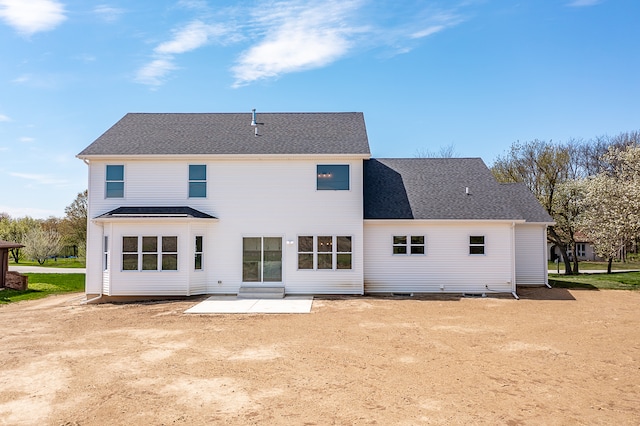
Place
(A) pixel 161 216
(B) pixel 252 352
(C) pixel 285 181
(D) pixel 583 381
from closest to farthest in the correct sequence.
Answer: (D) pixel 583 381 → (B) pixel 252 352 → (A) pixel 161 216 → (C) pixel 285 181

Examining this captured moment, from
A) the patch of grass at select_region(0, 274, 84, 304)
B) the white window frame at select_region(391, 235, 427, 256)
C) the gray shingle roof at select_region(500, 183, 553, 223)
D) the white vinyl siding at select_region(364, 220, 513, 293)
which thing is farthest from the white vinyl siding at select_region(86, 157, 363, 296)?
the gray shingle roof at select_region(500, 183, 553, 223)

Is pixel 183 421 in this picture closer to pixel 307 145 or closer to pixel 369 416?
pixel 369 416

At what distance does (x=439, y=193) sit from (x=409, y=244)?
10.5ft

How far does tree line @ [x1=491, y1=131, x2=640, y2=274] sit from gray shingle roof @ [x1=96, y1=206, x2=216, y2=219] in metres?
21.1

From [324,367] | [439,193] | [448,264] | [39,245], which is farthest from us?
[39,245]

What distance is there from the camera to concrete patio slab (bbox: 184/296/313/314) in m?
14.7

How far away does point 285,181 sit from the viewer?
18.2 meters

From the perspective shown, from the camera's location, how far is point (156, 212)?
1761cm

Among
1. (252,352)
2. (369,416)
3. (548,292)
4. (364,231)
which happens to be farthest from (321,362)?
(548,292)

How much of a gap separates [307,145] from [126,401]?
13.4 metres

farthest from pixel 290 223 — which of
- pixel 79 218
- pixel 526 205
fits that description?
pixel 79 218

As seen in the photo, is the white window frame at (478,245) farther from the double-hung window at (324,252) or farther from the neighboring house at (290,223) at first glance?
the double-hung window at (324,252)

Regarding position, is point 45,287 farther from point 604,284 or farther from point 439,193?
point 604,284

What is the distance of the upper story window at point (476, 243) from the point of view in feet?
61.3
